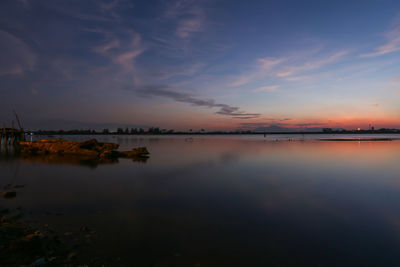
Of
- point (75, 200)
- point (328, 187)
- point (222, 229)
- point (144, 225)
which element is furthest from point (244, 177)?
point (75, 200)

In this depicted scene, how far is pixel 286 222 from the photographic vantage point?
7203 mm

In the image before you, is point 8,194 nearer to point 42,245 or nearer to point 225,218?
point 42,245

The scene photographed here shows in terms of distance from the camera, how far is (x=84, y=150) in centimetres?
2628

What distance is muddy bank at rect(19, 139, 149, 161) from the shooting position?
25453 millimetres

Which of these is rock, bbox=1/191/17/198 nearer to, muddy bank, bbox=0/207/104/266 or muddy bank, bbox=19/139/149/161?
muddy bank, bbox=0/207/104/266

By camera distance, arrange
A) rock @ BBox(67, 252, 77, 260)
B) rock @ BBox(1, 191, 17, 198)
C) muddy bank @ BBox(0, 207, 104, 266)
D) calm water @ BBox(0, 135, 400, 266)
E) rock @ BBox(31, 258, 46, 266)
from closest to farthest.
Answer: rock @ BBox(31, 258, 46, 266)
muddy bank @ BBox(0, 207, 104, 266)
rock @ BBox(67, 252, 77, 260)
calm water @ BBox(0, 135, 400, 266)
rock @ BBox(1, 191, 17, 198)

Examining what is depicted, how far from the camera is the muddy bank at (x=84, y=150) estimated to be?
25.5m

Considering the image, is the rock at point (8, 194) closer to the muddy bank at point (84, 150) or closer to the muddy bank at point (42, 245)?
the muddy bank at point (42, 245)

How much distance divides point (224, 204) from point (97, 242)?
5.40 metres

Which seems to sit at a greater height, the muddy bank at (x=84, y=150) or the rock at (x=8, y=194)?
the muddy bank at (x=84, y=150)

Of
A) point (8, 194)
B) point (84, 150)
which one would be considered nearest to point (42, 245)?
point (8, 194)

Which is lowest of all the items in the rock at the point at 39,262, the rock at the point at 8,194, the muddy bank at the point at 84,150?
the rock at the point at 8,194

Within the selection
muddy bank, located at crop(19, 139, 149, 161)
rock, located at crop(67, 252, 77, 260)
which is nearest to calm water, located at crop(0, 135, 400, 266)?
rock, located at crop(67, 252, 77, 260)

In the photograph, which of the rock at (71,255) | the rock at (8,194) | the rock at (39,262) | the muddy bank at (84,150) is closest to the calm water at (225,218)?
the rock at (8,194)
